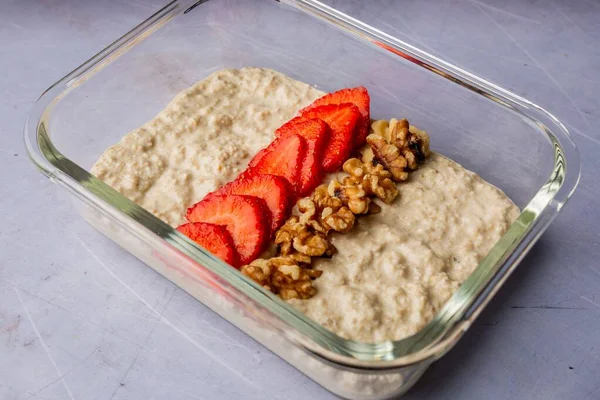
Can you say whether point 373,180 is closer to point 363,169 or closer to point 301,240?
point 363,169

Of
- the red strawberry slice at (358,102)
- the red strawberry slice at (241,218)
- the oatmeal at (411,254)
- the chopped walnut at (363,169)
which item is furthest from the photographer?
the red strawberry slice at (358,102)

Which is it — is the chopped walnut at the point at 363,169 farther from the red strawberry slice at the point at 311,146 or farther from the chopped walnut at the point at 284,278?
the chopped walnut at the point at 284,278

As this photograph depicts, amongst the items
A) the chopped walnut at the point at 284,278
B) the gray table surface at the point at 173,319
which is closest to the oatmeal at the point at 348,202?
the chopped walnut at the point at 284,278

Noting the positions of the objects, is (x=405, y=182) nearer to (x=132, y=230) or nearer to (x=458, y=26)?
(x=132, y=230)

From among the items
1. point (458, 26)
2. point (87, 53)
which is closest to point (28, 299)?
point (87, 53)

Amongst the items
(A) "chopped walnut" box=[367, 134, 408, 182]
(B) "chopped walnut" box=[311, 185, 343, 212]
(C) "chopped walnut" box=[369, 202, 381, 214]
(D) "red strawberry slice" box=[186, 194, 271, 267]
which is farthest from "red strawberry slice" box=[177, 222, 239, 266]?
(A) "chopped walnut" box=[367, 134, 408, 182]

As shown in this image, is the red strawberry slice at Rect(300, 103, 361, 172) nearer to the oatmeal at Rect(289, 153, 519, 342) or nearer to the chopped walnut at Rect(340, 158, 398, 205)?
the chopped walnut at Rect(340, 158, 398, 205)
